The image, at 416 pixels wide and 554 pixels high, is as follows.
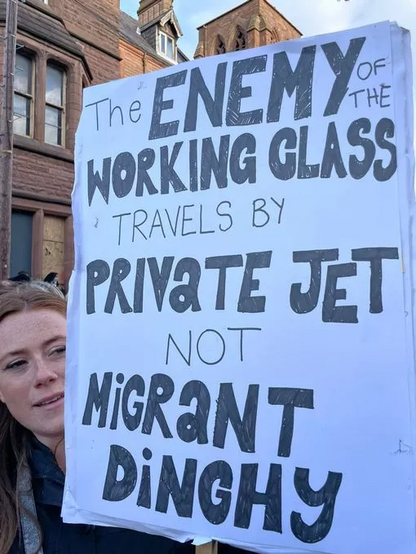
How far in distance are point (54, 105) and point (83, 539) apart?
32.5ft

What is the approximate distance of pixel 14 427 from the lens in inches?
58.4

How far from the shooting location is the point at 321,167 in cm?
97

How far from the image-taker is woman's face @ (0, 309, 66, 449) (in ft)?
4.40

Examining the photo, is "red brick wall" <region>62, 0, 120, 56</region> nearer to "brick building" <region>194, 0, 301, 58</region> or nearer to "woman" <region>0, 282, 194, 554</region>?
"brick building" <region>194, 0, 301, 58</region>

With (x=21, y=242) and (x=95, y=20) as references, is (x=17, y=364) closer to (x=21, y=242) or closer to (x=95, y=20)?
(x=21, y=242)

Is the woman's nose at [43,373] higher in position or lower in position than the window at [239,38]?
lower

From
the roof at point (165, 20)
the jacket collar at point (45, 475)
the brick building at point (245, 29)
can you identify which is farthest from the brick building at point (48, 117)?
the brick building at point (245, 29)

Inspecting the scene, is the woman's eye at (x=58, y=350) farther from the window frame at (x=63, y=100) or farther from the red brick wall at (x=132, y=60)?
the red brick wall at (x=132, y=60)

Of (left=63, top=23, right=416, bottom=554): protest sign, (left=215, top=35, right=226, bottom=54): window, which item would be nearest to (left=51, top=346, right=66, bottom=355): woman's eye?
(left=63, top=23, right=416, bottom=554): protest sign

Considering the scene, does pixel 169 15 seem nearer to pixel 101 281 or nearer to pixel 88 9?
pixel 88 9

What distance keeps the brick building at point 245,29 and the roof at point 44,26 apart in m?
11.6

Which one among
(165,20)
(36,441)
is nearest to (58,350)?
(36,441)

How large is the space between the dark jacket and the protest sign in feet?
0.73

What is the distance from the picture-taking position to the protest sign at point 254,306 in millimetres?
888
